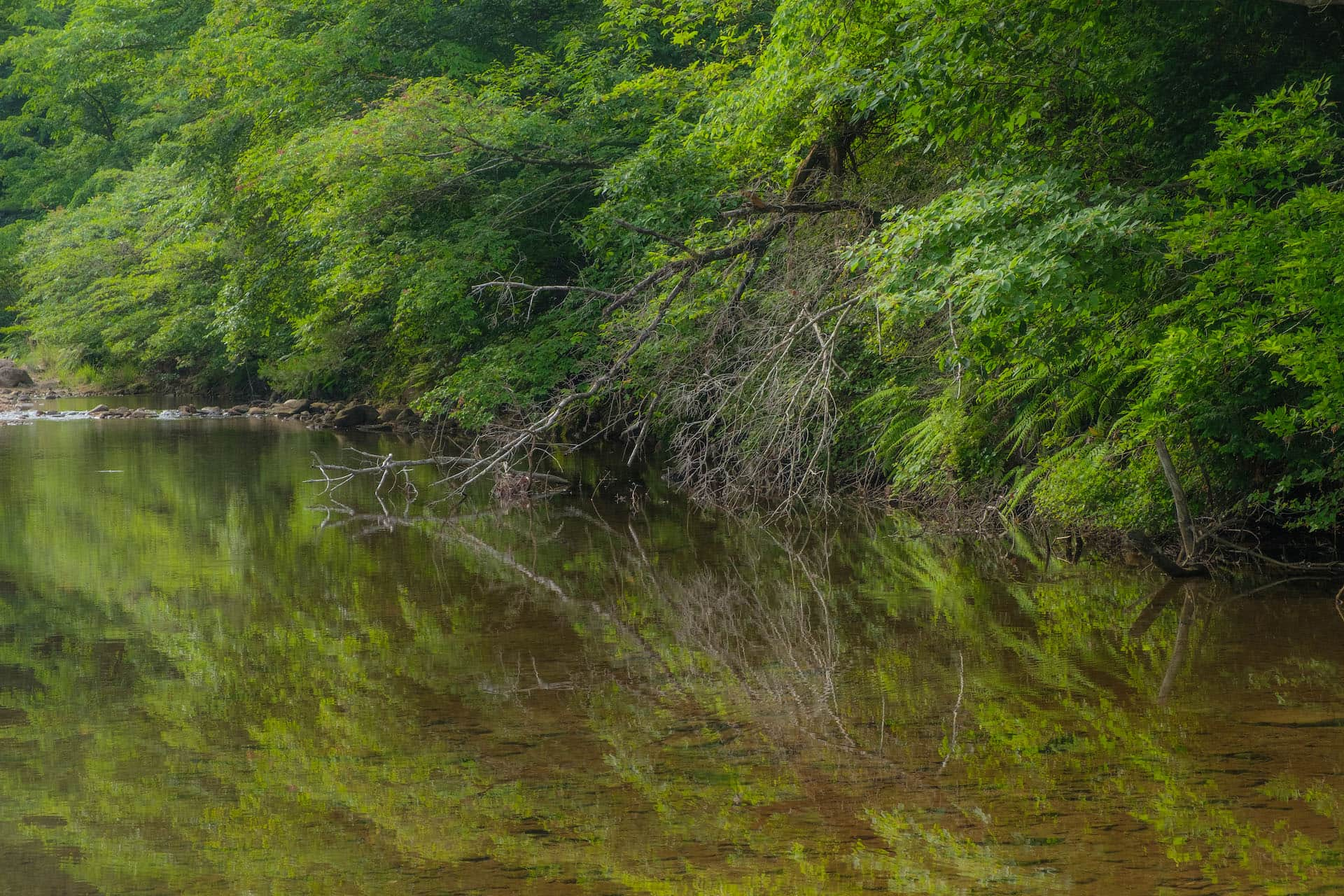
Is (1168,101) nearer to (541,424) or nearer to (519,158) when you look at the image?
(541,424)

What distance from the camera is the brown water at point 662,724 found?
373cm

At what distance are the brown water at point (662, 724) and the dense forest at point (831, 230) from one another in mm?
1273

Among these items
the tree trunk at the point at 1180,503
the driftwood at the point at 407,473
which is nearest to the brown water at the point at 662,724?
the tree trunk at the point at 1180,503

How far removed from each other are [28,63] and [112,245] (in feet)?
38.9

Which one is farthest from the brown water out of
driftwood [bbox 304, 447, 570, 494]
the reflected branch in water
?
driftwood [bbox 304, 447, 570, 494]

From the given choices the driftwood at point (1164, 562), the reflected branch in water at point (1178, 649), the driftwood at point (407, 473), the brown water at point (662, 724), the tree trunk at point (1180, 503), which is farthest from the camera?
the driftwood at point (407, 473)

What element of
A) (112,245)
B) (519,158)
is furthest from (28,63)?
(519,158)

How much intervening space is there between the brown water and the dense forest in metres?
1.27

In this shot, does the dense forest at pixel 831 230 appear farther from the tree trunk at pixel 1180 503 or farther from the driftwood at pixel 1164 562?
the driftwood at pixel 1164 562

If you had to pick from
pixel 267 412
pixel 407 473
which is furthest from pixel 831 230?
pixel 267 412

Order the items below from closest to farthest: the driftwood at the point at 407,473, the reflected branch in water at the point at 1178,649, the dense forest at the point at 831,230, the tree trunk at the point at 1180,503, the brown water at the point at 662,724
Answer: the brown water at the point at 662,724, the reflected branch in water at the point at 1178,649, the dense forest at the point at 831,230, the tree trunk at the point at 1180,503, the driftwood at the point at 407,473

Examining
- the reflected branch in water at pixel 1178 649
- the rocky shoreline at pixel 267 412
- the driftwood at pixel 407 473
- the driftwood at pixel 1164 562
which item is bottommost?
the rocky shoreline at pixel 267 412

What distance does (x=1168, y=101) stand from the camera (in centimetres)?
765

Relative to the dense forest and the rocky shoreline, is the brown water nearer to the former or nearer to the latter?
the dense forest
